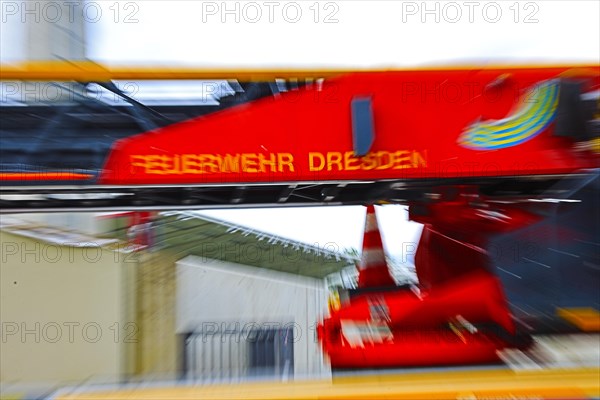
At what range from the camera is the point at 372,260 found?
2900 mm

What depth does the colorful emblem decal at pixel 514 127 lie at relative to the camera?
5.97 ft

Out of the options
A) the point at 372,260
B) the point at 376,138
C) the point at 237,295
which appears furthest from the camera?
the point at 237,295

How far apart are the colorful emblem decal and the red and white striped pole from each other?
38.4 inches

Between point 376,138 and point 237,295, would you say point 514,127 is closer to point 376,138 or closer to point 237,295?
point 376,138

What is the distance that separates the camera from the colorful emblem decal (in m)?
1.82

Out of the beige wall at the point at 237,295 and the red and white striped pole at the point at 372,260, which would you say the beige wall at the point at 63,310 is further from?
the red and white striped pole at the point at 372,260

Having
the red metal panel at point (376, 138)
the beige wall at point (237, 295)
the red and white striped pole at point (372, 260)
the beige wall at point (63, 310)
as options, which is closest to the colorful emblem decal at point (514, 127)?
the red metal panel at point (376, 138)

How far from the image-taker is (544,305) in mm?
1977

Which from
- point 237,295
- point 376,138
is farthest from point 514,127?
point 237,295

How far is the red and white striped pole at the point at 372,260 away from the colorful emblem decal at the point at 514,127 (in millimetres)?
975

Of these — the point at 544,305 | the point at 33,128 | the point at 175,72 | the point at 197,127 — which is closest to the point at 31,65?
the point at 33,128

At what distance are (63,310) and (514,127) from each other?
3.72m

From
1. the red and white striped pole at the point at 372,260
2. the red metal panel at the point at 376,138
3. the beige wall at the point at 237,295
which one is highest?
the red metal panel at the point at 376,138

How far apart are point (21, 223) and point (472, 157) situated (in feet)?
10.0
